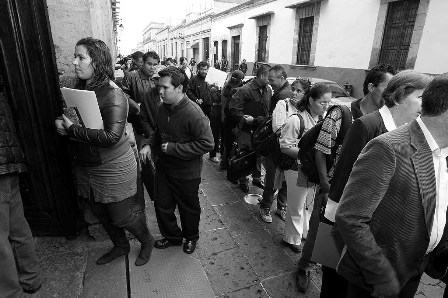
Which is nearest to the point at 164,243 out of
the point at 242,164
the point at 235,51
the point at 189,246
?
the point at 189,246

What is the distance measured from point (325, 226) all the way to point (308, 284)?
1.01 meters

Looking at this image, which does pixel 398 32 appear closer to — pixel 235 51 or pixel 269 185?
pixel 269 185

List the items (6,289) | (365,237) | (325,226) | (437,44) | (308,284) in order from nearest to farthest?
(365,237), (325,226), (6,289), (308,284), (437,44)

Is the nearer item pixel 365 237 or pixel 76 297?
pixel 365 237

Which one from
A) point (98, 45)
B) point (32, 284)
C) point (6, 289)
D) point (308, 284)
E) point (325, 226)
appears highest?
point (98, 45)

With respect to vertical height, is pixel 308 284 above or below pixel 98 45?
below

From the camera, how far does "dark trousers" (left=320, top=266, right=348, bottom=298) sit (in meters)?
1.81

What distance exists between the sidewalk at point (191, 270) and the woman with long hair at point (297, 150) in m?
0.22

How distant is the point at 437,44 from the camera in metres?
8.97

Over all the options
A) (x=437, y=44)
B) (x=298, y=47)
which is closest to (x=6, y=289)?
(x=437, y=44)

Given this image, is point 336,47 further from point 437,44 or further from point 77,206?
point 77,206

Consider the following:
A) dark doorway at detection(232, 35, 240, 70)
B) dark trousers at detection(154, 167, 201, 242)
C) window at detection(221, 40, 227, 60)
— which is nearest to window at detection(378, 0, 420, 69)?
dark trousers at detection(154, 167, 201, 242)

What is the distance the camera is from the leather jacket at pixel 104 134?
1944 mm

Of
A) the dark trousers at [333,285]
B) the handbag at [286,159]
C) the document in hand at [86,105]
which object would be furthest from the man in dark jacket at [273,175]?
the document in hand at [86,105]
